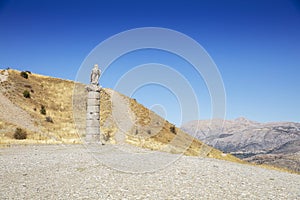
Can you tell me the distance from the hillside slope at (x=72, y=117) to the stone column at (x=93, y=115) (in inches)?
183

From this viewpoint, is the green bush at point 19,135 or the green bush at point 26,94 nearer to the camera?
the green bush at point 19,135

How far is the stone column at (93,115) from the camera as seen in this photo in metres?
27.4

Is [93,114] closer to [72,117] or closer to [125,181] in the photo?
[125,181]

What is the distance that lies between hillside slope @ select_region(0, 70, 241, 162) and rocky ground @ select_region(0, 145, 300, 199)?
14.8 m

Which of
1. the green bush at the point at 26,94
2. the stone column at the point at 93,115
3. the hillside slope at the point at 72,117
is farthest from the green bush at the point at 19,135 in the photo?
the green bush at the point at 26,94

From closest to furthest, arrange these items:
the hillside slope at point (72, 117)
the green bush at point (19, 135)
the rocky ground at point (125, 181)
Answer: the rocky ground at point (125, 181) < the green bush at point (19, 135) < the hillside slope at point (72, 117)

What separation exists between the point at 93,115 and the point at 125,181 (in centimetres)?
1556

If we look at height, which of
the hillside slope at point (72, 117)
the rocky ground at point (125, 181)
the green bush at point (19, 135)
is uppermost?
the hillside slope at point (72, 117)

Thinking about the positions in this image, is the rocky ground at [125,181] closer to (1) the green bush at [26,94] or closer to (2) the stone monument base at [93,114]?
(2) the stone monument base at [93,114]

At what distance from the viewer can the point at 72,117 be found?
50.0m

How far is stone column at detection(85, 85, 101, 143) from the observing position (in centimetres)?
2736

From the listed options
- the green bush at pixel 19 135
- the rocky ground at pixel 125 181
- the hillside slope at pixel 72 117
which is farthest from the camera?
the hillside slope at pixel 72 117

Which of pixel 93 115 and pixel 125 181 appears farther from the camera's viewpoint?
pixel 93 115

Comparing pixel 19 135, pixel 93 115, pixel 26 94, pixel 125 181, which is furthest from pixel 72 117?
pixel 125 181
